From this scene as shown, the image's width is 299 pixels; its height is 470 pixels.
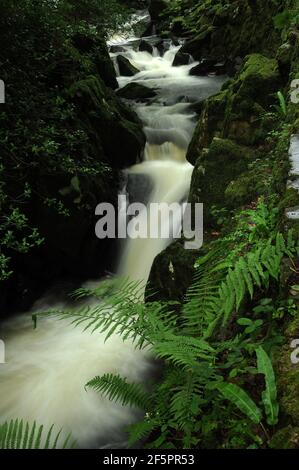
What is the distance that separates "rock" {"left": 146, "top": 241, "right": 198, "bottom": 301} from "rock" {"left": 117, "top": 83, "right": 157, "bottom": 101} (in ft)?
28.8

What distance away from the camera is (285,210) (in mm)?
3121

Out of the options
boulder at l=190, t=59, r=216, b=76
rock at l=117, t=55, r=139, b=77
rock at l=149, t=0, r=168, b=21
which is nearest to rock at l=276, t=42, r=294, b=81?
boulder at l=190, t=59, r=216, b=76

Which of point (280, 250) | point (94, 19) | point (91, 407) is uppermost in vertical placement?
point (94, 19)

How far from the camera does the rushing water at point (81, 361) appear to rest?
4.54 m

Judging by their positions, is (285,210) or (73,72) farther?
(73,72)

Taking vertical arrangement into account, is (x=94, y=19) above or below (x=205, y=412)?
above

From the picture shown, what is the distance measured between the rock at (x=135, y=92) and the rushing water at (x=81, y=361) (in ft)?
11.3

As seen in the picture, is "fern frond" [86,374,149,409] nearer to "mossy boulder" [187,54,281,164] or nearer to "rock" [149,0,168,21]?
"mossy boulder" [187,54,281,164]

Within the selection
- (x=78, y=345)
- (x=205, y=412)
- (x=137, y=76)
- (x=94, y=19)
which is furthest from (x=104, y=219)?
→ (x=137, y=76)

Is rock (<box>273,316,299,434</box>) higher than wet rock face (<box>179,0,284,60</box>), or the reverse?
wet rock face (<box>179,0,284,60</box>)

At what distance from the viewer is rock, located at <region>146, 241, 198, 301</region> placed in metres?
4.90

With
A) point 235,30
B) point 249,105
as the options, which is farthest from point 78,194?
point 235,30
